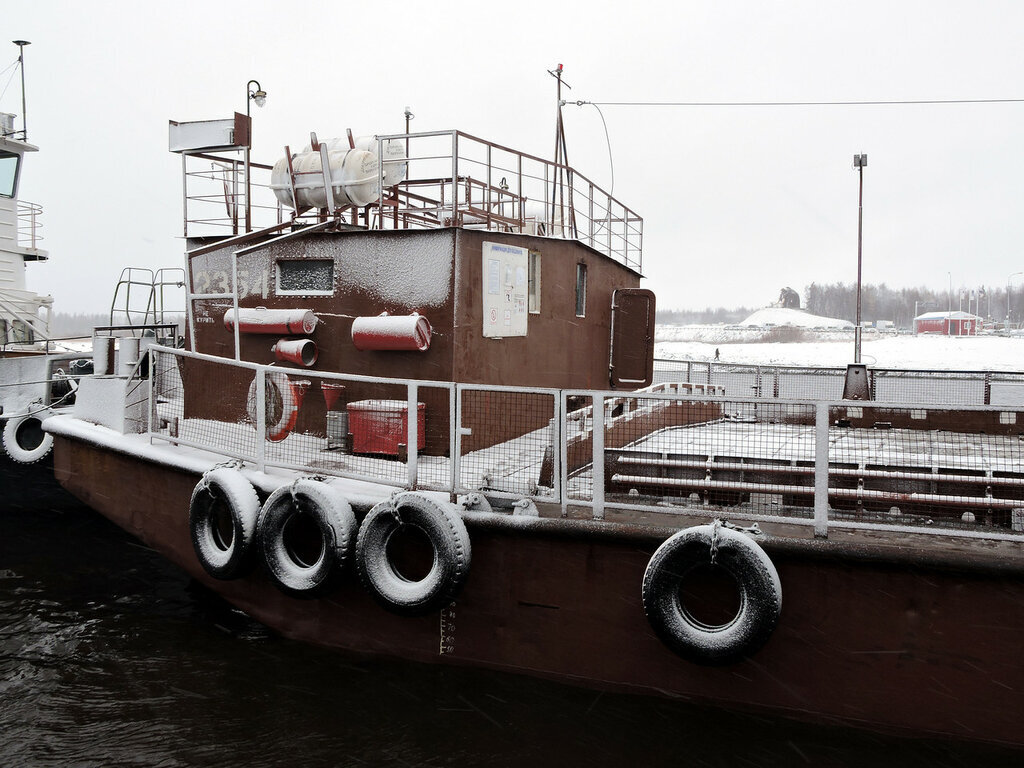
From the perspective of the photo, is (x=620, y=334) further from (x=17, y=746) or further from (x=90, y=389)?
(x=17, y=746)

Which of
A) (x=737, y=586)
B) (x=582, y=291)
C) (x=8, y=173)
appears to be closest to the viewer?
(x=737, y=586)

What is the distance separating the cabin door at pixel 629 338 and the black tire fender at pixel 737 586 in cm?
646

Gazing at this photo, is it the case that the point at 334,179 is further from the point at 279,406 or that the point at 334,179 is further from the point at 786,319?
the point at 786,319

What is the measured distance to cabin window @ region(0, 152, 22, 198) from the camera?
21500 mm

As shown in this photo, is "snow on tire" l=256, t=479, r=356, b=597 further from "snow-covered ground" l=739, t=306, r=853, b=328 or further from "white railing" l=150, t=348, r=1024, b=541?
"snow-covered ground" l=739, t=306, r=853, b=328

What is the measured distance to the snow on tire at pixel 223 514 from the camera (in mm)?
7422

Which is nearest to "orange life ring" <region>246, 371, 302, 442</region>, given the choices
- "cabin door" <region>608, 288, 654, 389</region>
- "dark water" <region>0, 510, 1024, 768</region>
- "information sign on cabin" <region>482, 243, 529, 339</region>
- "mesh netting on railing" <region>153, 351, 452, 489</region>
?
"mesh netting on railing" <region>153, 351, 452, 489</region>

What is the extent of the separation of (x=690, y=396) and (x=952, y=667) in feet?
8.86

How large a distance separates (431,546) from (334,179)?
5.34 meters

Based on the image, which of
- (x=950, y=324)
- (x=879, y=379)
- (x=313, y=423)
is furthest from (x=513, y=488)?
(x=950, y=324)

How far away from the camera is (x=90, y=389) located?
1012 cm

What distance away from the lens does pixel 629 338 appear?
1232 centimetres

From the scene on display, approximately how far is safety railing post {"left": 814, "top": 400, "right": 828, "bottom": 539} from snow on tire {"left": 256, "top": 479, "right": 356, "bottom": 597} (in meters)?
3.86

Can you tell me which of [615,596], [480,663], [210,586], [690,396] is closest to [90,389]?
[210,586]
